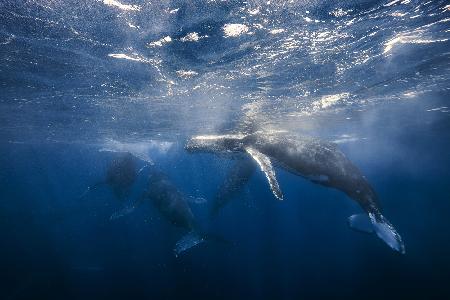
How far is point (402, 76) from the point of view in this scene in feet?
46.8

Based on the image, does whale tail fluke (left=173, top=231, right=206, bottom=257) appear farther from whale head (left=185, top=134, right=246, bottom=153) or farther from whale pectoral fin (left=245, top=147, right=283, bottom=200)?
whale pectoral fin (left=245, top=147, right=283, bottom=200)

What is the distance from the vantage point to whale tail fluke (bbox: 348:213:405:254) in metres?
6.57

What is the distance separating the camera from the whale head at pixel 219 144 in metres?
12.3

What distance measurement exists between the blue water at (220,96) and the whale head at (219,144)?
2763 millimetres

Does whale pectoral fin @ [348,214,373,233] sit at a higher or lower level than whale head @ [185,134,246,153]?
lower

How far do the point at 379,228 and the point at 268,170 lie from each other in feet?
10.3

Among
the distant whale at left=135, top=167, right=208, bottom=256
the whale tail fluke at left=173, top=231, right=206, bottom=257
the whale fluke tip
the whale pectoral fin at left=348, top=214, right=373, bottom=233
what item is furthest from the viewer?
the distant whale at left=135, top=167, right=208, bottom=256

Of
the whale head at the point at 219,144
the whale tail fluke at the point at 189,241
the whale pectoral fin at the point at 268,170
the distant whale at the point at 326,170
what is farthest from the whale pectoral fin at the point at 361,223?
the whale tail fluke at the point at 189,241

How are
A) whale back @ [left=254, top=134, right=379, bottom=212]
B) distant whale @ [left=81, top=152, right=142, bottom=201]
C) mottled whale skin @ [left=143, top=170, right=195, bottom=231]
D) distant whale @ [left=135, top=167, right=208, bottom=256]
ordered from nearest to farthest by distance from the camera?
whale back @ [left=254, top=134, right=379, bottom=212], distant whale @ [left=135, top=167, right=208, bottom=256], mottled whale skin @ [left=143, top=170, right=195, bottom=231], distant whale @ [left=81, top=152, right=142, bottom=201]

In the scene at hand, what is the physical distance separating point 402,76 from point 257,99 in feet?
23.8

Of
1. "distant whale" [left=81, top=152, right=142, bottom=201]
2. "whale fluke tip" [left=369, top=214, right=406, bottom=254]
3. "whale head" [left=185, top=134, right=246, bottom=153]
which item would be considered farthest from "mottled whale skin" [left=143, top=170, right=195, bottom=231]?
"whale fluke tip" [left=369, top=214, right=406, bottom=254]

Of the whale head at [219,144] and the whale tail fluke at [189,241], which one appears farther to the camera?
the whale tail fluke at [189,241]

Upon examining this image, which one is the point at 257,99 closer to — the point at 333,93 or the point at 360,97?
the point at 333,93

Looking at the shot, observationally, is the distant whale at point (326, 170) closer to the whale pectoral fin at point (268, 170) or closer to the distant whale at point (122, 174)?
the whale pectoral fin at point (268, 170)
